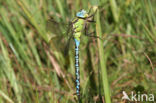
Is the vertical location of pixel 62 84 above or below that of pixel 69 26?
below

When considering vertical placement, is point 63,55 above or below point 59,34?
below

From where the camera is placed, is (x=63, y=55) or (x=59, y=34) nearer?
(x=59, y=34)

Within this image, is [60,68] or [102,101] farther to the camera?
[60,68]

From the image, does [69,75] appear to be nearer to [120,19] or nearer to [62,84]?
[62,84]

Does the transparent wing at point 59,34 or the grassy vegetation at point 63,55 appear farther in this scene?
the grassy vegetation at point 63,55

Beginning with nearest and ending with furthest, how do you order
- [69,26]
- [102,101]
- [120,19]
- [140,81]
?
[102,101] < [69,26] < [140,81] < [120,19]

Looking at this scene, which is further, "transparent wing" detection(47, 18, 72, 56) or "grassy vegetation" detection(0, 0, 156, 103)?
"grassy vegetation" detection(0, 0, 156, 103)

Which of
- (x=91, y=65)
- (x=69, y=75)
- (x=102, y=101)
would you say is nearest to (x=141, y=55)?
(x=91, y=65)

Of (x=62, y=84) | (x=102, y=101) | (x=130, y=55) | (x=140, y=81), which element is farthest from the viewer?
(x=130, y=55)
